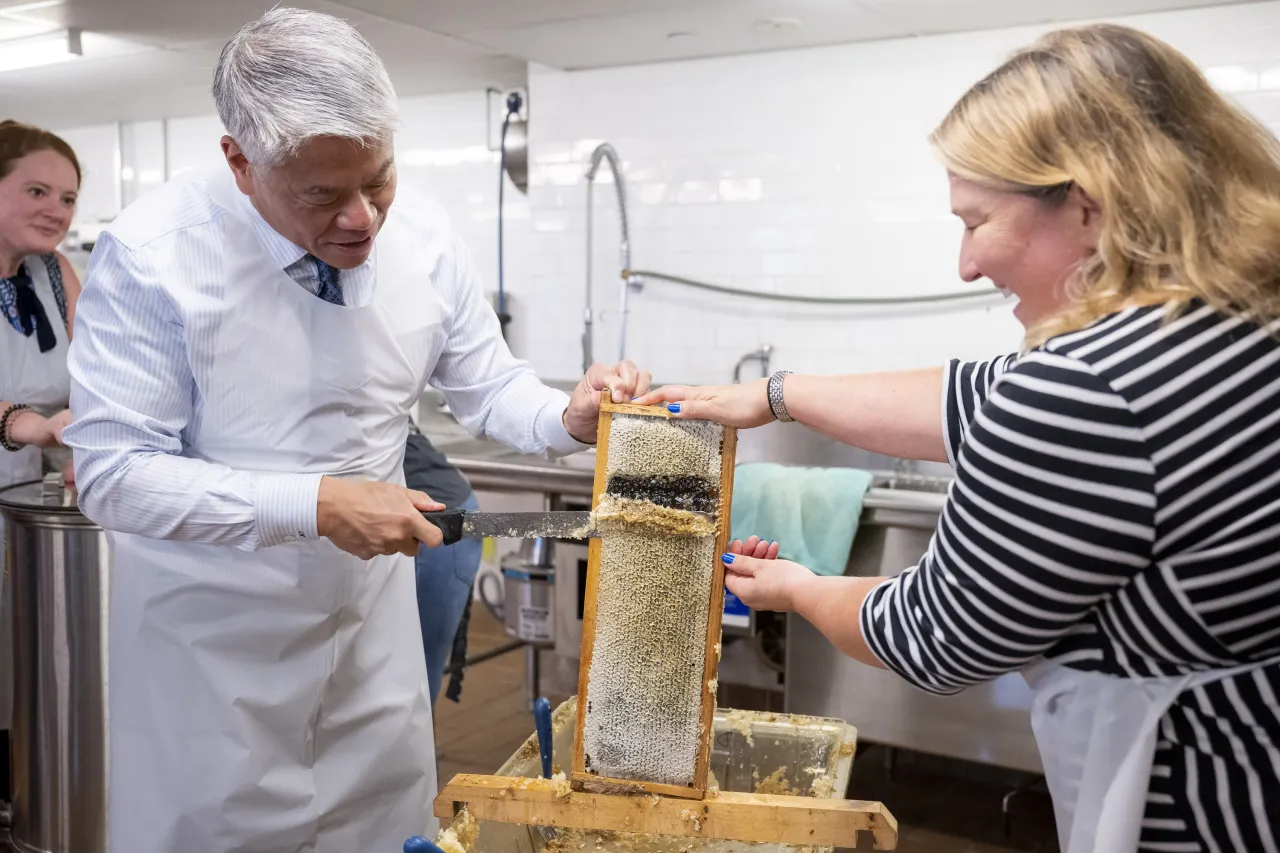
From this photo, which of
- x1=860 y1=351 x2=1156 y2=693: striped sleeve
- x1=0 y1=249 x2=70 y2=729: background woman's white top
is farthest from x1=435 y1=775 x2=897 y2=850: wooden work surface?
x1=0 y1=249 x2=70 y2=729: background woman's white top

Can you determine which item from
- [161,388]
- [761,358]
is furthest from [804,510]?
[161,388]

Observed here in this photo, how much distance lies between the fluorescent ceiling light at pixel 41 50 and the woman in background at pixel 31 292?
110cm

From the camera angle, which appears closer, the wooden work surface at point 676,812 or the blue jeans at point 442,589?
the wooden work surface at point 676,812

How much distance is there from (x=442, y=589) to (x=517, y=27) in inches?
74.8

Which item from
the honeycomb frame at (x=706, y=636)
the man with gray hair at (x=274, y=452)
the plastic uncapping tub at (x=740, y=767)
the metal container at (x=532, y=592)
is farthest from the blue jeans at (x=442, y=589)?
the honeycomb frame at (x=706, y=636)

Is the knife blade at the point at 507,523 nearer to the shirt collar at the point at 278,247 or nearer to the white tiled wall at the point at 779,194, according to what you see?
the shirt collar at the point at 278,247

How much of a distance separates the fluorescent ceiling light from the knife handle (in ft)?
9.97

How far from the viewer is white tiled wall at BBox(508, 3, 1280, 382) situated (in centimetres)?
364

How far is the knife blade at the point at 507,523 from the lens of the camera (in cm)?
154

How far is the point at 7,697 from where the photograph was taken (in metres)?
2.94

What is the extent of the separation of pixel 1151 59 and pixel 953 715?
2239 mm

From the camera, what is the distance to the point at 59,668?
→ 2.57m

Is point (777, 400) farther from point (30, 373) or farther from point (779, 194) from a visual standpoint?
point (779, 194)

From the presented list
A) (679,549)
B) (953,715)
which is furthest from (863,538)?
(679,549)
